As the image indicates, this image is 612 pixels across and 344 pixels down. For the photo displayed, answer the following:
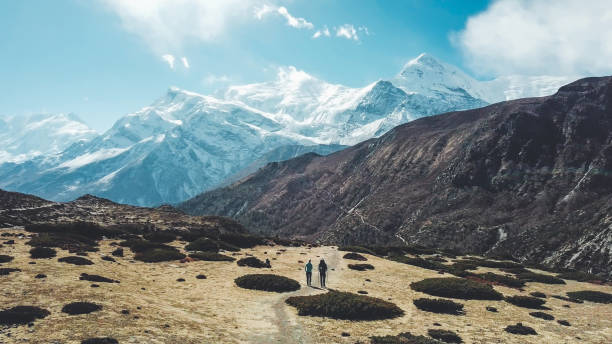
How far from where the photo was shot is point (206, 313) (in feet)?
96.1

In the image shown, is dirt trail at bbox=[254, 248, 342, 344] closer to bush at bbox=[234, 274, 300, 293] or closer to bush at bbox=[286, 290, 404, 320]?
bush at bbox=[234, 274, 300, 293]

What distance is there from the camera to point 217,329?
84.6 feet

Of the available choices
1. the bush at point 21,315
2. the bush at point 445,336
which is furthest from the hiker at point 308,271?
the bush at point 21,315

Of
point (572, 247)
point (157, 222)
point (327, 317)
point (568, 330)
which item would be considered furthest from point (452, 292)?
point (572, 247)

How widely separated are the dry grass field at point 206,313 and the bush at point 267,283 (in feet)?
3.09

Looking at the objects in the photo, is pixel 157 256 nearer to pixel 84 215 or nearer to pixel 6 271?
pixel 6 271

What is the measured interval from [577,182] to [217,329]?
551 ft

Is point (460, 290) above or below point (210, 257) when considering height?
below

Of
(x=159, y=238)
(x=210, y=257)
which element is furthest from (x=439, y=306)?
(x=159, y=238)

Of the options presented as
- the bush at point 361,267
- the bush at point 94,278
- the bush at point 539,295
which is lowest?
the bush at point 539,295

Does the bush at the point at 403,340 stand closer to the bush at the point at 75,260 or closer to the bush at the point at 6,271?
the bush at the point at 6,271

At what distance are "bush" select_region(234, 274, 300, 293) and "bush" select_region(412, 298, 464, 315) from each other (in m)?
12.2

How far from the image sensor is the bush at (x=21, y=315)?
72.5ft

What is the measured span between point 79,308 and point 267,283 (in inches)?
696
